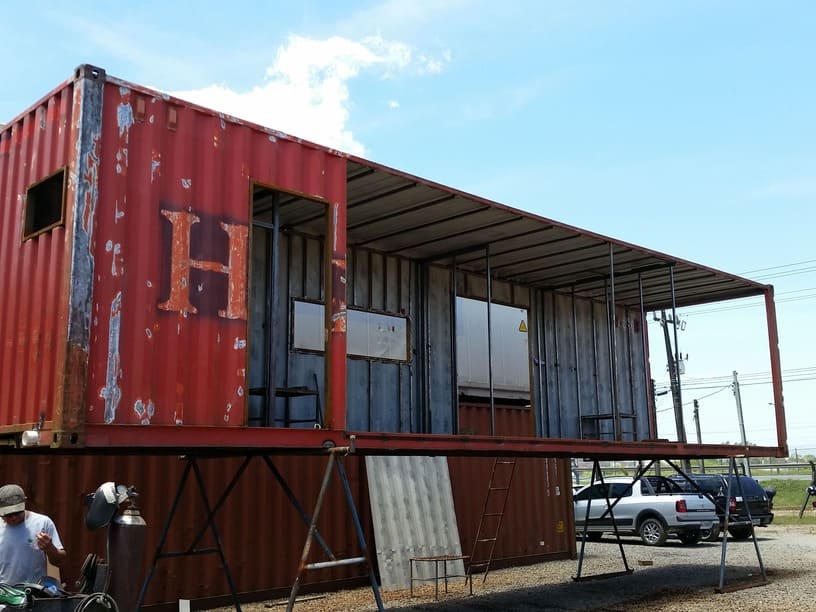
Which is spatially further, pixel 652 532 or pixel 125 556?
pixel 652 532

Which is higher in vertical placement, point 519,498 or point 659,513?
point 519,498

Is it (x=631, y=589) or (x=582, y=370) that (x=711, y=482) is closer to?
(x=582, y=370)

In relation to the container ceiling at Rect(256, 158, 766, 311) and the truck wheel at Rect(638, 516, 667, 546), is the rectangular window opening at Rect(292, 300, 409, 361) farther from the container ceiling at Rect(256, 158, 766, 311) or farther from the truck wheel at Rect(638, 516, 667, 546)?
the truck wheel at Rect(638, 516, 667, 546)

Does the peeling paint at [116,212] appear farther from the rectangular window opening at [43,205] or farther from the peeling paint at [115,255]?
the rectangular window opening at [43,205]

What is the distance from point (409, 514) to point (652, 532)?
836cm

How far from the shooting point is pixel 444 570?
494 inches

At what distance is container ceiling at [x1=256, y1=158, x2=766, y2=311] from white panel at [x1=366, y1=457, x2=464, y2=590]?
134 inches

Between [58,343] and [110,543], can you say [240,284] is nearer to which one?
[58,343]

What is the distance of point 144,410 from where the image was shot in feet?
21.7

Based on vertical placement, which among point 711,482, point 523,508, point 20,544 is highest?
point 20,544

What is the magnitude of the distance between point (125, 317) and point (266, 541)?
17.3 feet

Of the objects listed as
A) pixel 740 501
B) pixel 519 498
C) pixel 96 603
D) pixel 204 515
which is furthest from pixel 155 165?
pixel 740 501

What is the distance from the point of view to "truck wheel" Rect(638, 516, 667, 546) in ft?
59.9

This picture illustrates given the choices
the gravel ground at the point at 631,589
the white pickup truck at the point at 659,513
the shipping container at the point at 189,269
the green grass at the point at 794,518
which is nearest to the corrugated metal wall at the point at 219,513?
the gravel ground at the point at 631,589
